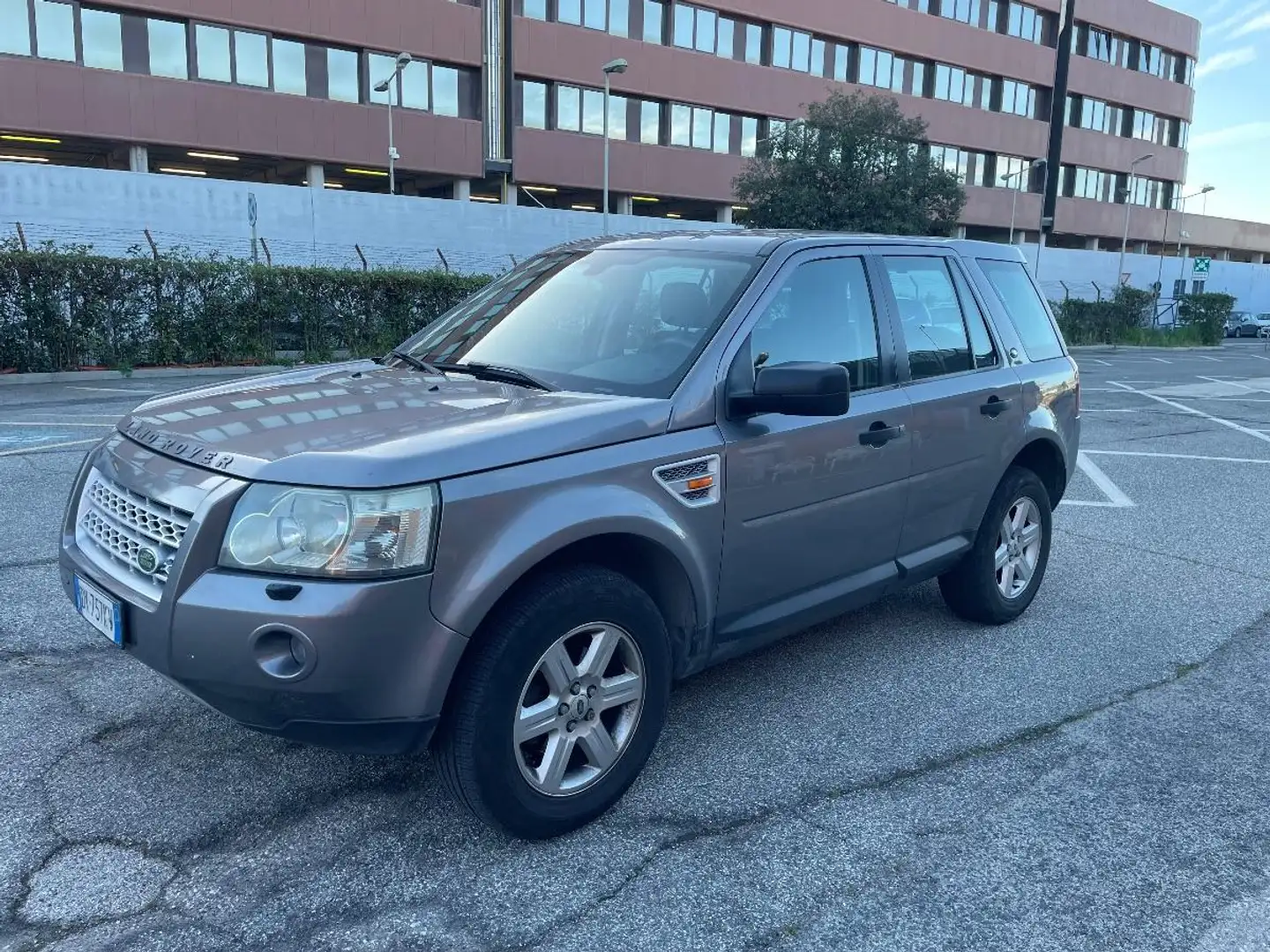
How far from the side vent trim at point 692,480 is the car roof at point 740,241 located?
1.00m

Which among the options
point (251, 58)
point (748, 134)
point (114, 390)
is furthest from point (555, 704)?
point (748, 134)

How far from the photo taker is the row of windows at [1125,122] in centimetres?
5484

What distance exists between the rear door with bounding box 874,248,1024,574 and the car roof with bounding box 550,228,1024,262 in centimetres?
9

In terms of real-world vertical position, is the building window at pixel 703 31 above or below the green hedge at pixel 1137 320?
above

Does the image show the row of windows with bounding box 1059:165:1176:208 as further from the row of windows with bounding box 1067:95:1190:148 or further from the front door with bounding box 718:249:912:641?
the front door with bounding box 718:249:912:641

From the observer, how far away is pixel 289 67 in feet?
104

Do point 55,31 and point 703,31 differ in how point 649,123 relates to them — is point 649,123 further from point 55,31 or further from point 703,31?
point 55,31

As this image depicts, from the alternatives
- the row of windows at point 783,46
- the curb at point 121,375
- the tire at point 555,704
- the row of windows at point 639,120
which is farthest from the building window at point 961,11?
the tire at point 555,704

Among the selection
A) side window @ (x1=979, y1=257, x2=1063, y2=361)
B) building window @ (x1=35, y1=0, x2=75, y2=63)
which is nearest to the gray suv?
side window @ (x1=979, y1=257, x2=1063, y2=361)

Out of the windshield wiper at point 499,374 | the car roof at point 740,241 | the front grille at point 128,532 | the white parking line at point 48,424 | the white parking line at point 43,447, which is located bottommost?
the white parking line at point 48,424

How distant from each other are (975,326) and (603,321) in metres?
1.97

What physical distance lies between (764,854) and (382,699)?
3.97 feet

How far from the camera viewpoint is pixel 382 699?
2555 mm

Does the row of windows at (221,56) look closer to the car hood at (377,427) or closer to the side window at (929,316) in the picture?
the car hood at (377,427)
